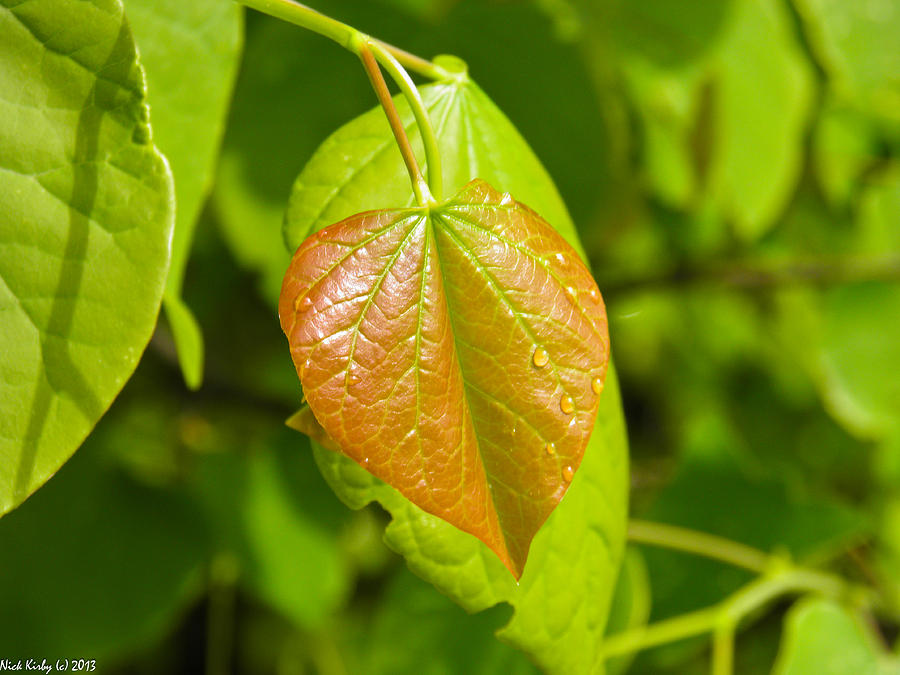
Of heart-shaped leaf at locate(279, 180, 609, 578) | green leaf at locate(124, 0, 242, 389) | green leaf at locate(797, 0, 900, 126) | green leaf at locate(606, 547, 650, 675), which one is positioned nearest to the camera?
heart-shaped leaf at locate(279, 180, 609, 578)

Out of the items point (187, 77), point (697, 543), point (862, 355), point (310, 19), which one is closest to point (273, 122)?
point (187, 77)

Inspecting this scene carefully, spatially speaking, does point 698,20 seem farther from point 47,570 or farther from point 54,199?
point 47,570

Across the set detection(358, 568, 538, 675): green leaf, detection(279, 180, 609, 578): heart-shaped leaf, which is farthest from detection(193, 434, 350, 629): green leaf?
detection(279, 180, 609, 578): heart-shaped leaf

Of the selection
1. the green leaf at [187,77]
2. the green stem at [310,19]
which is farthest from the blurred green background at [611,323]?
the green stem at [310,19]

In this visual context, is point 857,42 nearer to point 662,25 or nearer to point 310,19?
point 662,25

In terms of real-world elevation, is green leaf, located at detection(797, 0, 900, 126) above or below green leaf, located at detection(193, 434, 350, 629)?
above

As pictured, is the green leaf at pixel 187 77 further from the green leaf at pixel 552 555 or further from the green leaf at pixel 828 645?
the green leaf at pixel 828 645

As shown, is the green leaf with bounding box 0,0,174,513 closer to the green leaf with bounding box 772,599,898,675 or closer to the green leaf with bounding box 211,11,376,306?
the green leaf with bounding box 211,11,376,306

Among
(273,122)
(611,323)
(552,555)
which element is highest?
(273,122)
